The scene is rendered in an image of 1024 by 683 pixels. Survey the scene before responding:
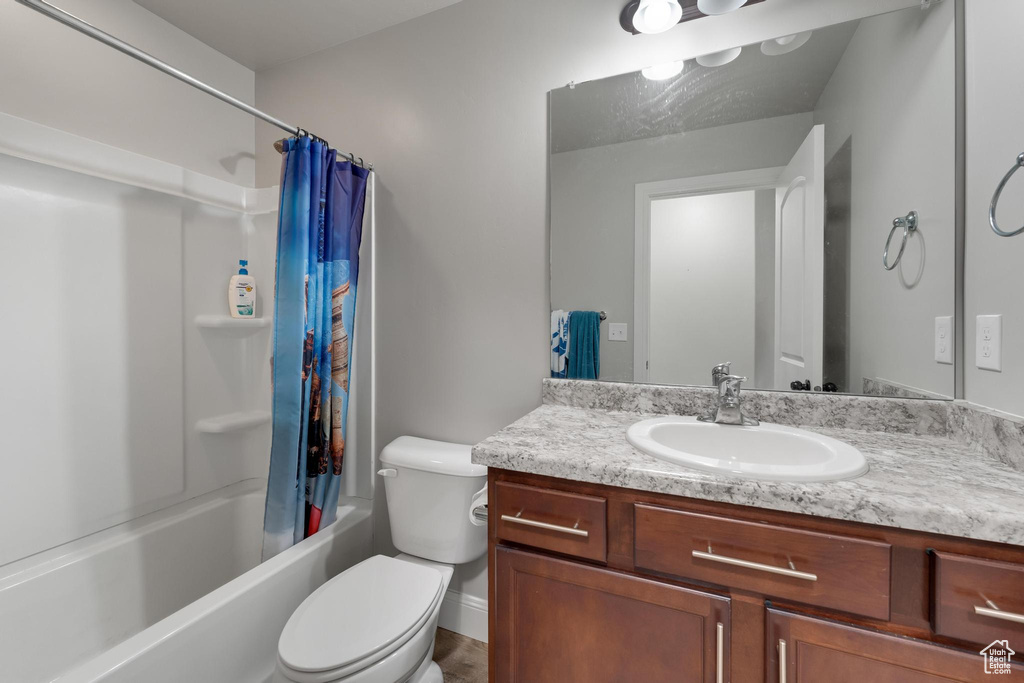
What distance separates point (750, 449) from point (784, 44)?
46.9 inches

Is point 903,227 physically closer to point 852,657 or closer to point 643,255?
point 643,255

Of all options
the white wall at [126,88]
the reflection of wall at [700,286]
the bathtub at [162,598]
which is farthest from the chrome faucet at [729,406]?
the white wall at [126,88]

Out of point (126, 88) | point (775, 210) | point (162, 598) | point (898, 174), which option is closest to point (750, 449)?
point (775, 210)

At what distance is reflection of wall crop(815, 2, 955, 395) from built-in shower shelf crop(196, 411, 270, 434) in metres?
2.35

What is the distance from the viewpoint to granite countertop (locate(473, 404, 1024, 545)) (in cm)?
66

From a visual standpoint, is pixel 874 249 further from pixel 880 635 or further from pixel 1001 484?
pixel 880 635

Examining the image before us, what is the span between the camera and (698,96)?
1.34m

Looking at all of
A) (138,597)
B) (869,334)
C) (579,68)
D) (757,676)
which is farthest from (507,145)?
(138,597)

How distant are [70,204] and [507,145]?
155 centimetres

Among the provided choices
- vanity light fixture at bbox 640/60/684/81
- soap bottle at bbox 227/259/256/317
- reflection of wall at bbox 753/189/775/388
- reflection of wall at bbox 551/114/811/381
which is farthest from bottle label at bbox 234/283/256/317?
reflection of wall at bbox 753/189/775/388

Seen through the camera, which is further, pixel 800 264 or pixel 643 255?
pixel 643 255

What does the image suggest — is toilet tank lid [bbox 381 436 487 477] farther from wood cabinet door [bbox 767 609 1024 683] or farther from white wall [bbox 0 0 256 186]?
white wall [bbox 0 0 256 186]

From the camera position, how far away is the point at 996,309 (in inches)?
36.9

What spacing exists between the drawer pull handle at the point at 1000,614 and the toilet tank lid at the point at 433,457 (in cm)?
112
